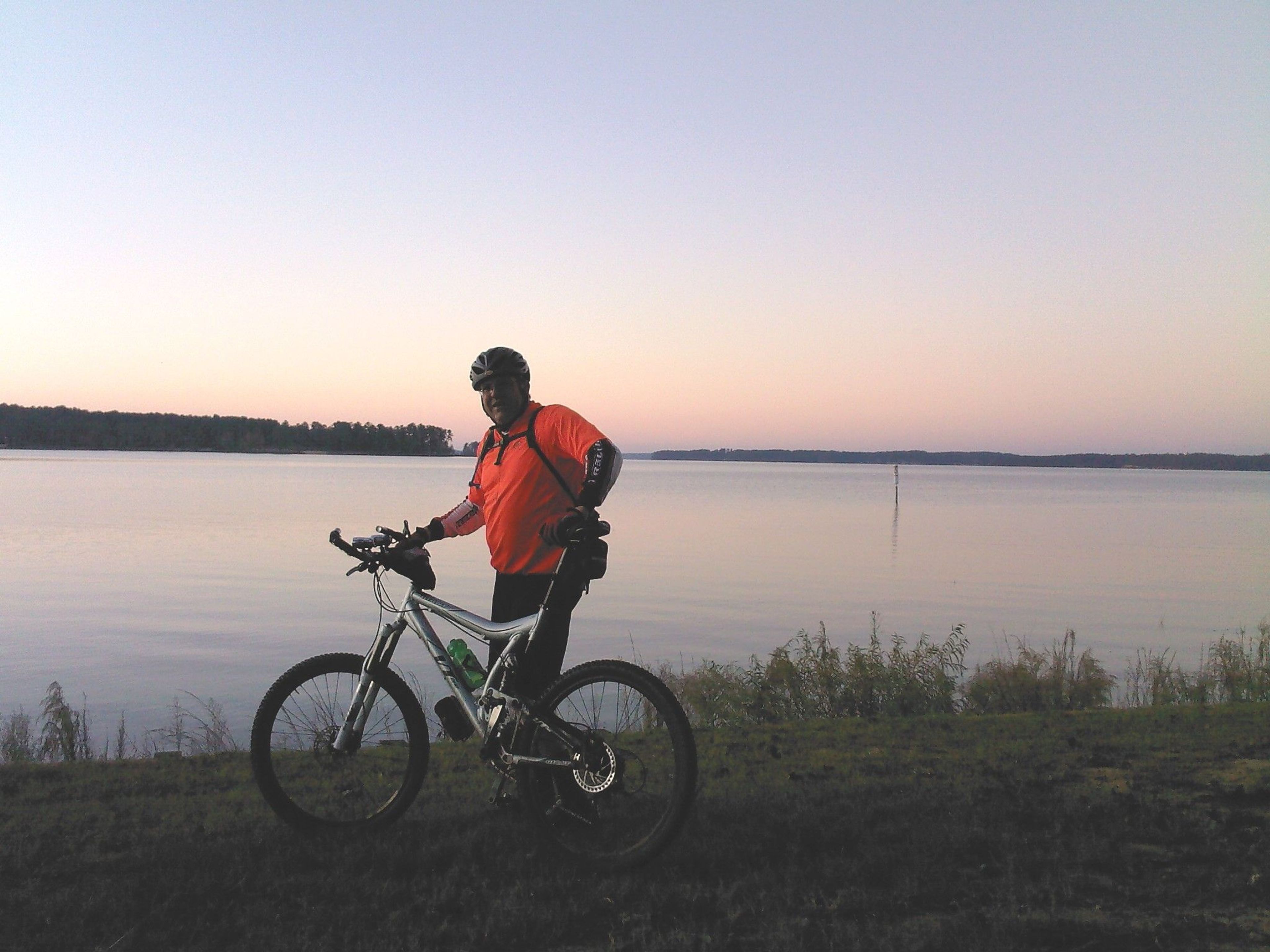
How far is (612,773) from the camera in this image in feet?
14.7

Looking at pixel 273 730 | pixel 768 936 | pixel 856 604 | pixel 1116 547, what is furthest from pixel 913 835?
pixel 1116 547

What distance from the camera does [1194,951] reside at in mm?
3586

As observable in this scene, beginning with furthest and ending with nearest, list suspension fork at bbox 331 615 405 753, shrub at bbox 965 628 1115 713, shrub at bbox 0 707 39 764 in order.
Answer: shrub at bbox 965 628 1115 713 → shrub at bbox 0 707 39 764 → suspension fork at bbox 331 615 405 753

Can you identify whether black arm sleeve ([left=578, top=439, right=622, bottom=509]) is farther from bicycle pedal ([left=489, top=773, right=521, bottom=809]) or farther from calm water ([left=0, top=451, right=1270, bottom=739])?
calm water ([left=0, top=451, right=1270, bottom=739])

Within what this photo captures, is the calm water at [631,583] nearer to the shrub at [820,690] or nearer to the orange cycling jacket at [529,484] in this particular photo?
the shrub at [820,690]

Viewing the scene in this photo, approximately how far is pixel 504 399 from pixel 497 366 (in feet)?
0.55

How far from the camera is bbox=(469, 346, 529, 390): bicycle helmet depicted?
5.02 meters

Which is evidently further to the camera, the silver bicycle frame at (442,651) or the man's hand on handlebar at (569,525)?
the silver bicycle frame at (442,651)

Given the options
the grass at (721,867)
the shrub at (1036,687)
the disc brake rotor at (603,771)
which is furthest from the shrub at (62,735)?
the shrub at (1036,687)

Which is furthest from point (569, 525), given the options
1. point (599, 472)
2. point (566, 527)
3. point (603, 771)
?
point (603, 771)

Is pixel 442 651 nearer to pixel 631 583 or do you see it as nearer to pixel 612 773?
pixel 612 773

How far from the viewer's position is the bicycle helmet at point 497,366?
5020mm

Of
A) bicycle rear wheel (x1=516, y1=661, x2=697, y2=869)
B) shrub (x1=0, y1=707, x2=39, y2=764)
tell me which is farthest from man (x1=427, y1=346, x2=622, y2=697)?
shrub (x1=0, y1=707, x2=39, y2=764)

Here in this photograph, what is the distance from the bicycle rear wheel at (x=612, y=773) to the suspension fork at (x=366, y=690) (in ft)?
3.04
